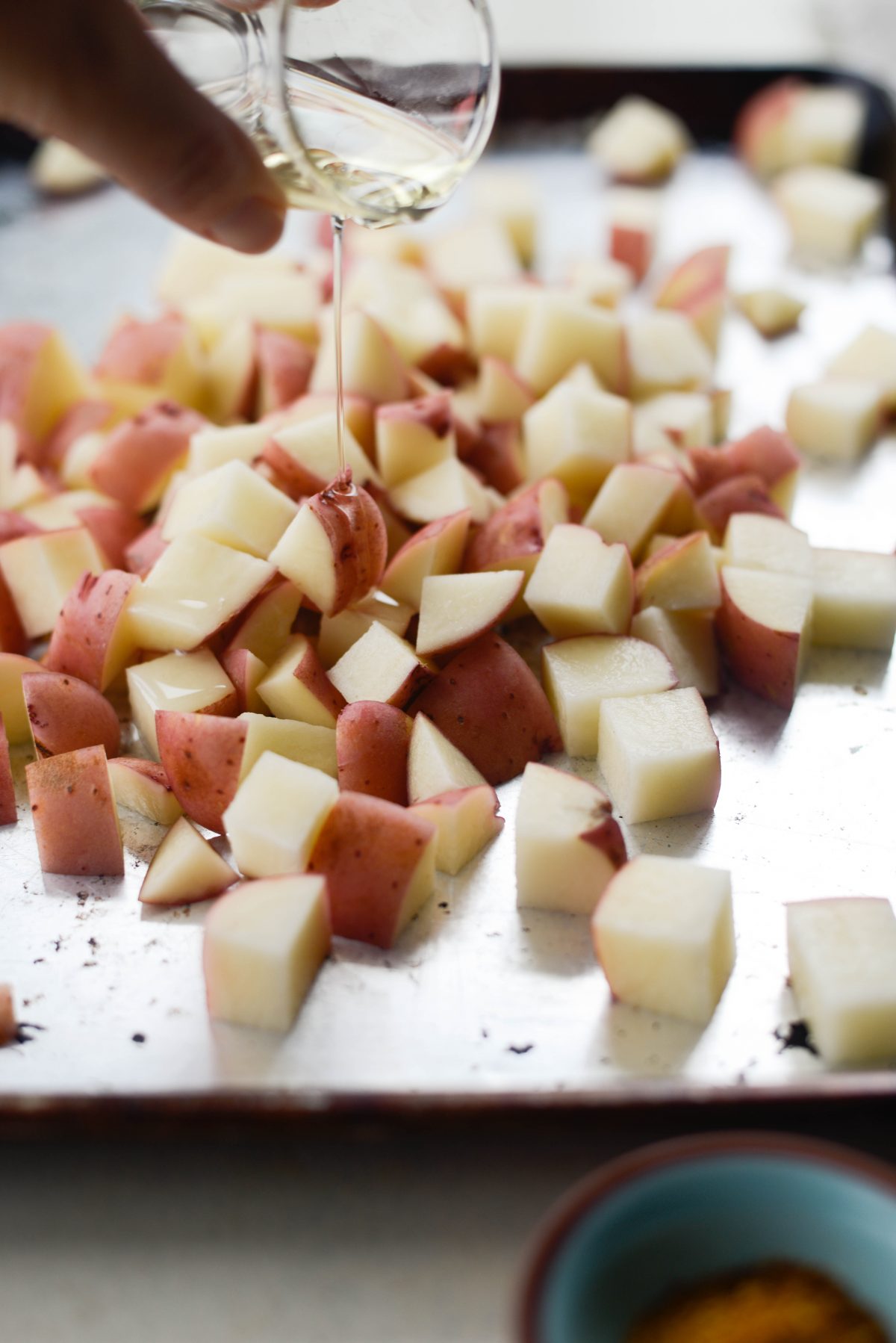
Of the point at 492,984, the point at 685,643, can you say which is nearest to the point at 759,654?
the point at 685,643

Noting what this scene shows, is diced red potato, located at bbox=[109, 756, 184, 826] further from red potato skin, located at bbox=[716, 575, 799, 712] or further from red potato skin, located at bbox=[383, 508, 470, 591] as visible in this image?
red potato skin, located at bbox=[716, 575, 799, 712]

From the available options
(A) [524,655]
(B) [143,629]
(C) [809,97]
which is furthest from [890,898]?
(C) [809,97]

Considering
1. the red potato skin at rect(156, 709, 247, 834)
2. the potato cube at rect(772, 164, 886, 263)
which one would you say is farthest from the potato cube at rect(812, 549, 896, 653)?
the potato cube at rect(772, 164, 886, 263)

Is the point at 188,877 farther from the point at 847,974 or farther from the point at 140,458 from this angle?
the point at 140,458

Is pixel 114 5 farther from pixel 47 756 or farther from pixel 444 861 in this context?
pixel 444 861

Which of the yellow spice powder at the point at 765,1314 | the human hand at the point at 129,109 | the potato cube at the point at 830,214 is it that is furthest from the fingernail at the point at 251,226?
the potato cube at the point at 830,214

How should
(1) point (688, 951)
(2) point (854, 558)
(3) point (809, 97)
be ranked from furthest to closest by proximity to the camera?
(3) point (809, 97) → (2) point (854, 558) → (1) point (688, 951)
